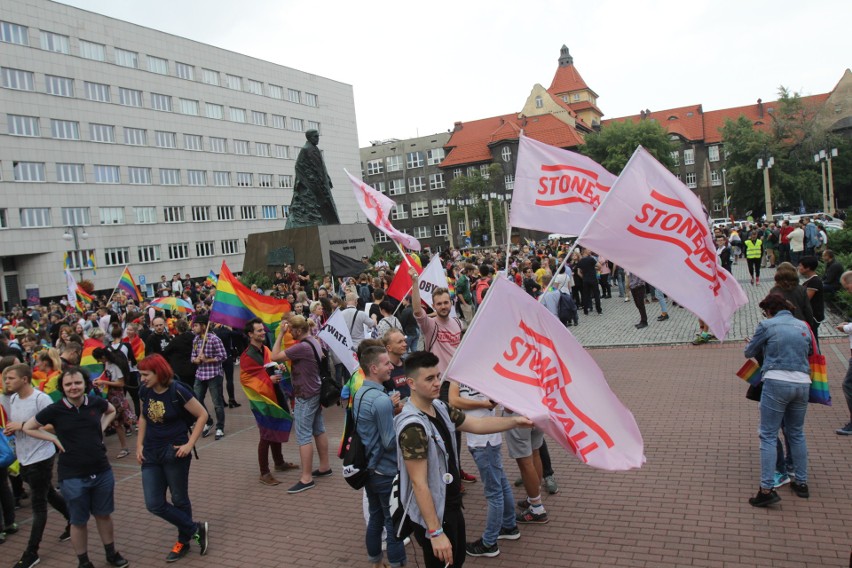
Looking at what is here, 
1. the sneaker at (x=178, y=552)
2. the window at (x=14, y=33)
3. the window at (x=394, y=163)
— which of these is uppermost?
the window at (x=14, y=33)

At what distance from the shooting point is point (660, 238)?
4938 mm

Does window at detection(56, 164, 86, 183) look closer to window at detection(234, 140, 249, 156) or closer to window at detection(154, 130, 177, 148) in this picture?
window at detection(154, 130, 177, 148)

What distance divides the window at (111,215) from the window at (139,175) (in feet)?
8.76

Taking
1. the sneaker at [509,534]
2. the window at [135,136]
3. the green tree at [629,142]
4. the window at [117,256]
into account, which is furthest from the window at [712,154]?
the sneaker at [509,534]

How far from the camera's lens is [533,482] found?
5688mm

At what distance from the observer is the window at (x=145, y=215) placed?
5069 centimetres

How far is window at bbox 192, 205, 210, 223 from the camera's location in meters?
55.8

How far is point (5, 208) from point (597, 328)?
4027 cm

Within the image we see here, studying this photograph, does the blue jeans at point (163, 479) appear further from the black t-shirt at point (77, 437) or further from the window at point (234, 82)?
the window at point (234, 82)

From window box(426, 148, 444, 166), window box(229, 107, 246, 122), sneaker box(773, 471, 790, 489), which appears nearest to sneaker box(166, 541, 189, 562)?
sneaker box(773, 471, 790, 489)

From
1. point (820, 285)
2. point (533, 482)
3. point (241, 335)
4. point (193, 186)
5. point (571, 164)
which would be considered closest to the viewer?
point (533, 482)

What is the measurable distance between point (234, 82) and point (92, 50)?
14.1 m

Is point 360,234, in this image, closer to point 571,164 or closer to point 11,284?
point 571,164

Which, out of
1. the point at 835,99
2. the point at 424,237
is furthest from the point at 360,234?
the point at 835,99
